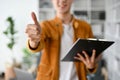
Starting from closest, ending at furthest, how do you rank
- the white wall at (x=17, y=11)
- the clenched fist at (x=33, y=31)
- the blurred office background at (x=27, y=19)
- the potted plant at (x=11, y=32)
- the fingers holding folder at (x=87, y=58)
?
1. the clenched fist at (x=33, y=31)
2. the fingers holding folder at (x=87, y=58)
3. the potted plant at (x=11, y=32)
4. the blurred office background at (x=27, y=19)
5. the white wall at (x=17, y=11)

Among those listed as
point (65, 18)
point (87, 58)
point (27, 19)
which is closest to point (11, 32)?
point (27, 19)

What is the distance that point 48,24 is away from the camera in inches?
52.4

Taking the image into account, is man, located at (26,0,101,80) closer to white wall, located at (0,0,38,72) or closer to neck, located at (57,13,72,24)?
neck, located at (57,13,72,24)

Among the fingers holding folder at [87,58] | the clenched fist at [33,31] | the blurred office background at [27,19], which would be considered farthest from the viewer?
the blurred office background at [27,19]

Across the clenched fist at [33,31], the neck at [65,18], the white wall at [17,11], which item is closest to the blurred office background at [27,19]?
the white wall at [17,11]

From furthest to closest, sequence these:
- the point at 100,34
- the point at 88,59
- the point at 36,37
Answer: the point at 100,34, the point at 88,59, the point at 36,37

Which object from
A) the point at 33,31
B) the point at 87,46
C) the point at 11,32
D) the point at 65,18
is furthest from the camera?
the point at 11,32

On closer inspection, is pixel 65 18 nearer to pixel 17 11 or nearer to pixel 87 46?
pixel 87 46

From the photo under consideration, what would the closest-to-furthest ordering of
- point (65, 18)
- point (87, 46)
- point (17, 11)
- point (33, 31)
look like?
point (33, 31) → point (87, 46) → point (65, 18) → point (17, 11)

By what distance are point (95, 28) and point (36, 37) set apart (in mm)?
3979

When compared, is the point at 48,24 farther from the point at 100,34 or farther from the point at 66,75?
the point at 100,34

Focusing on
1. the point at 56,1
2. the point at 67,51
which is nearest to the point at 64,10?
the point at 56,1

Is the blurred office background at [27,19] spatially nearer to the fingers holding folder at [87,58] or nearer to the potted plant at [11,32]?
the potted plant at [11,32]

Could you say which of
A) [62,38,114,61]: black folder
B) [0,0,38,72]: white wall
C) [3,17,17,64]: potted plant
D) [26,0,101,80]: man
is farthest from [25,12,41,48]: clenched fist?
[0,0,38,72]: white wall
